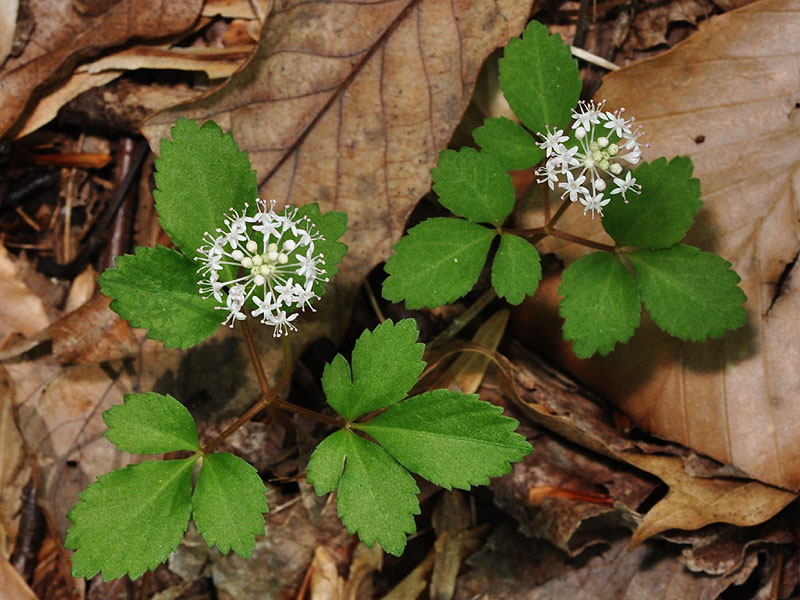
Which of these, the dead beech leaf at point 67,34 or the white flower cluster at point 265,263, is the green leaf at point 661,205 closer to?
the white flower cluster at point 265,263

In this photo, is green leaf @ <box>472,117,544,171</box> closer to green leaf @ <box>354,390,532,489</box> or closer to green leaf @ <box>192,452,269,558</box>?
green leaf @ <box>354,390,532,489</box>

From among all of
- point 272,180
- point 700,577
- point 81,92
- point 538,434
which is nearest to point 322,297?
point 272,180

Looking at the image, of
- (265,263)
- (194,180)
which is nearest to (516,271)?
(265,263)

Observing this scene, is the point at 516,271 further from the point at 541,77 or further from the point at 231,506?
the point at 231,506

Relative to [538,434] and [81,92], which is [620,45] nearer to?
[538,434]

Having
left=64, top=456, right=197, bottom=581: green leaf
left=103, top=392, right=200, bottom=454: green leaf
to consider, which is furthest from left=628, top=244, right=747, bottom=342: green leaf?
left=64, top=456, right=197, bottom=581: green leaf

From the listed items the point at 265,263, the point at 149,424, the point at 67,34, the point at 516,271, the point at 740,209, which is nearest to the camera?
the point at 265,263

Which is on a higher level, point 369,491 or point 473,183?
point 473,183
